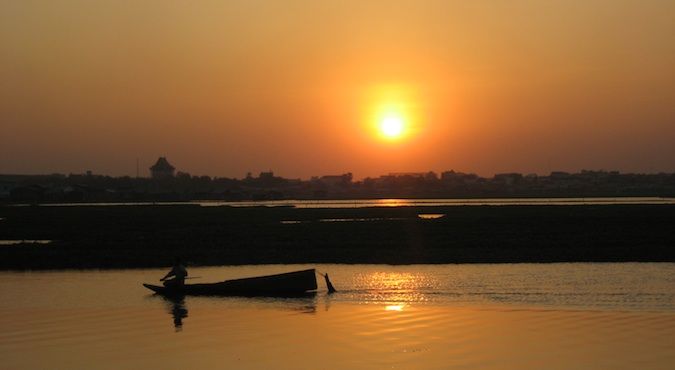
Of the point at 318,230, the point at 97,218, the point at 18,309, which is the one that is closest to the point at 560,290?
the point at 18,309

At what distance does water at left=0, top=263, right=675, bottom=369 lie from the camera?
1992 centimetres

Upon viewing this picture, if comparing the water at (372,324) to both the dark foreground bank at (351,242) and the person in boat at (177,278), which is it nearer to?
the person in boat at (177,278)

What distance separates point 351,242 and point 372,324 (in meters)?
28.7

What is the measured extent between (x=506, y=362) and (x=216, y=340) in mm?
7796

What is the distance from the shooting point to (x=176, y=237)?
59562mm

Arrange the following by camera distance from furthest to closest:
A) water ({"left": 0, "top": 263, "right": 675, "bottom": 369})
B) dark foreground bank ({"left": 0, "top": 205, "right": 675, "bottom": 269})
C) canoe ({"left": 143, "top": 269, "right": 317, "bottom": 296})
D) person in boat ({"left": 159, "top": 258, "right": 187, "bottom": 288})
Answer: dark foreground bank ({"left": 0, "top": 205, "right": 675, "bottom": 269}) < person in boat ({"left": 159, "top": 258, "right": 187, "bottom": 288}) < canoe ({"left": 143, "top": 269, "right": 317, "bottom": 296}) < water ({"left": 0, "top": 263, "right": 675, "bottom": 369})

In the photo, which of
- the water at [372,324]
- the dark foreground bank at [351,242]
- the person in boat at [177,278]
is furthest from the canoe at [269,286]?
the dark foreground bank at [351,242]

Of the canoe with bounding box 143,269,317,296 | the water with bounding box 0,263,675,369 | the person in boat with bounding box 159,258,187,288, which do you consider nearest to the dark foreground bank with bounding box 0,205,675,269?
the water with bounding box 0,263,675,369

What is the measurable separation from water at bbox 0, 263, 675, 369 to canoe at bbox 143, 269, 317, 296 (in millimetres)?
725

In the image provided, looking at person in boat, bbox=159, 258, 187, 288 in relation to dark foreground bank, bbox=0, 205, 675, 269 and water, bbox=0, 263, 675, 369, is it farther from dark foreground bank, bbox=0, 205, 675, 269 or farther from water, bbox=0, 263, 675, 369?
dark foreground bank, bbox=0, 205, 675, 269

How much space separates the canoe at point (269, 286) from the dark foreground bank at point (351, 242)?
1157 cm

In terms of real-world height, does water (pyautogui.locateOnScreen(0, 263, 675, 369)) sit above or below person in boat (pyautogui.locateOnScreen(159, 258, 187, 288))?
below

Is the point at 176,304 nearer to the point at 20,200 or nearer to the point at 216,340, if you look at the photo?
the point at 216,340

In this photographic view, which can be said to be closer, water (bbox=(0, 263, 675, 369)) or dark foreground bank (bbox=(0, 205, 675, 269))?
water (bbox=(0, 263, 675, 369))
